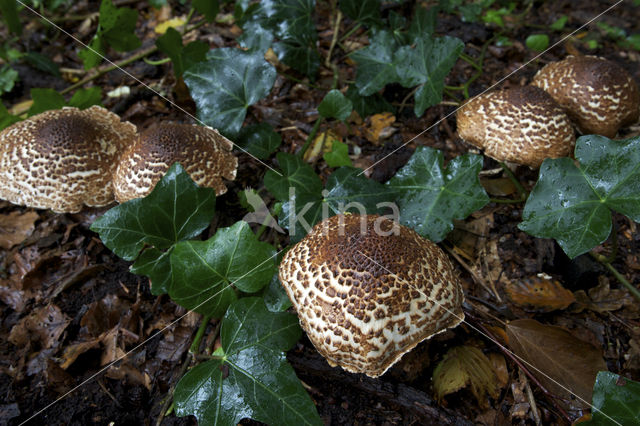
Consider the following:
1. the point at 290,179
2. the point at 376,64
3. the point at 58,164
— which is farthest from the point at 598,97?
the point at 58,164

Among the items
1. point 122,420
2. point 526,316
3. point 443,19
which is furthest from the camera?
point 443,19

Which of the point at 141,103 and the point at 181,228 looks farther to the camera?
the point at 141,103

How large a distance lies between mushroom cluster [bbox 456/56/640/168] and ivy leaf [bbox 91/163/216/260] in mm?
2218

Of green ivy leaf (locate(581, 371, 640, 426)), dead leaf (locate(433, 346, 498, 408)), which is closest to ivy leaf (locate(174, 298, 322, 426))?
dead leaf (locate(433, 346, 498, 408))

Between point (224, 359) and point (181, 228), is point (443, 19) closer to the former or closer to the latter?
point (181, 228)

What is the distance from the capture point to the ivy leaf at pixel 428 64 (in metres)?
3.13

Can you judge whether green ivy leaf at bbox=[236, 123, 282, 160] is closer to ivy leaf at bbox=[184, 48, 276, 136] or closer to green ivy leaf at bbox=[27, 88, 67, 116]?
ivy leaf at bbox=[184, 48, 276, 136]

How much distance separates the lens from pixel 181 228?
8.58ft

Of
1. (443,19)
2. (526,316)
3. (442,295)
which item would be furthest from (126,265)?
(443,19)

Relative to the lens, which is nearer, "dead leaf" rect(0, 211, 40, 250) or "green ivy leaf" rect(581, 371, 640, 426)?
"green ivy leaf" rect(581, 371, 640, 426)

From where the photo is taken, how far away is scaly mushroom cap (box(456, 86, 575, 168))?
3.03m

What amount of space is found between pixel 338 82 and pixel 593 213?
9.39 ft

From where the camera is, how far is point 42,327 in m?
2.98

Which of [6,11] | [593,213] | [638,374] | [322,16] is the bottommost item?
[638,374]
